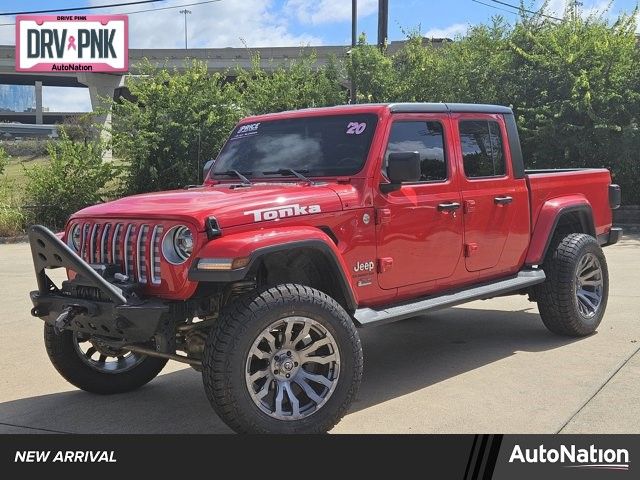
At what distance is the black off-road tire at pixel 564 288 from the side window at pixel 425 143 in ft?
4.83

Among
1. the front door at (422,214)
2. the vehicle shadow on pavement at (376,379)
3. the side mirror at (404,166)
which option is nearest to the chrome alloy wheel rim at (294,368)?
the vehicle shadow on pavement at (376,379)

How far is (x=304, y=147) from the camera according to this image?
5.07 m

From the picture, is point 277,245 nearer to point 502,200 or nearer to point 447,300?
point 447,300

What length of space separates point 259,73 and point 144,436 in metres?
15.4

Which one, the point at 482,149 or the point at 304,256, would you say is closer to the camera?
the point at 304,256

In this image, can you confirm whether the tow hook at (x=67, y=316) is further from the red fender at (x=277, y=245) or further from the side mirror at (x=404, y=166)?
the side mirror at (x=404, y=166)

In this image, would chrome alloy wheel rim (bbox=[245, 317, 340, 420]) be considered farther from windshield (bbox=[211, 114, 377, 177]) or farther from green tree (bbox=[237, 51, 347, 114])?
green tree (bbox=[237, 51, 347, 114])

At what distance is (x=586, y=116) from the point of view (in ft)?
50.0

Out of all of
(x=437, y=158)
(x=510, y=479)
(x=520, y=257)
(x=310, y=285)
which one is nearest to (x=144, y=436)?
(x=310, y=285)

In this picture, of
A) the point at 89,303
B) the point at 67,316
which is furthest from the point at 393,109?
the point at 67,316

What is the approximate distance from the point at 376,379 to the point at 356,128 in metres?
1.80

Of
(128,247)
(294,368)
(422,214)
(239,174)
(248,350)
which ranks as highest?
(239,174)

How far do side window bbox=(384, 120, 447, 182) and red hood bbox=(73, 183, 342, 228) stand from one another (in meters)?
0.75

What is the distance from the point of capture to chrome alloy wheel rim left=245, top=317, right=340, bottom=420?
12.8 ft
